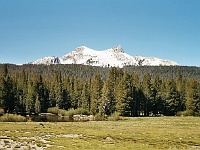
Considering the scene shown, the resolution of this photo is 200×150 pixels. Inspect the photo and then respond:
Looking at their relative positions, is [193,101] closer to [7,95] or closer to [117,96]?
[117,96]

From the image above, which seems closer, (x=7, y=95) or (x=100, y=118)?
(x=100, y=118)

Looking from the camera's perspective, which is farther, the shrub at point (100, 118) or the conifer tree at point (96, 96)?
the conifer tree at point (96, 96)

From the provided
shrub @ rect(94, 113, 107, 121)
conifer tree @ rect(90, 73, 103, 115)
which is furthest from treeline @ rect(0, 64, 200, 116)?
shrub @ rect(94, 113, 107, 121)

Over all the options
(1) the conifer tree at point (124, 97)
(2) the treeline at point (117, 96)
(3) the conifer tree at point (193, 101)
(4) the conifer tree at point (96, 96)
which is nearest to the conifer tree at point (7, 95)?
(2) the treeline at point (117, 96)

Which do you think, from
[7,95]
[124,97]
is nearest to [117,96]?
[124,97]

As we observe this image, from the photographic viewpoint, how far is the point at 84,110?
388ft

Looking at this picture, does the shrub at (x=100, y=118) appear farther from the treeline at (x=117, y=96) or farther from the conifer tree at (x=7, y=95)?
the conifer tree at (x=7, y=95)

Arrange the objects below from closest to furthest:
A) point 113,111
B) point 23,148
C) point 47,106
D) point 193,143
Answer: point 23,148, point 193,143, point 113,111, point 47,106

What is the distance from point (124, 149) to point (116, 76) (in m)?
90.0

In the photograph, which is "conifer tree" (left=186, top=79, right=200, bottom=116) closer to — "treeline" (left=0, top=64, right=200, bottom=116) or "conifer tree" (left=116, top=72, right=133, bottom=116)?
"treeline" (left=0, top=64, right=200, bottom=116)

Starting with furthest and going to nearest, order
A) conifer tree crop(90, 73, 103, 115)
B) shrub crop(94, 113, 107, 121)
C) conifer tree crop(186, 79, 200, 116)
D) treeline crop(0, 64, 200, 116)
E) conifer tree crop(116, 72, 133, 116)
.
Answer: conifer tree crop(90, 73, 103, 115), conifer tree crop(186, 79, 200, 116), treeline crop(0, 64, 200, 116), conifer tree crop(116, 72, 133, 116), shrub crop(94, 113, 107, 121)

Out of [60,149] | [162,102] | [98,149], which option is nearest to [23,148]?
[60,149]

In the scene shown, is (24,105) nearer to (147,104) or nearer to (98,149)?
(147,104)

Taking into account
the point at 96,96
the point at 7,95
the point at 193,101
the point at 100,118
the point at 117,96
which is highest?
the point at 7,95
